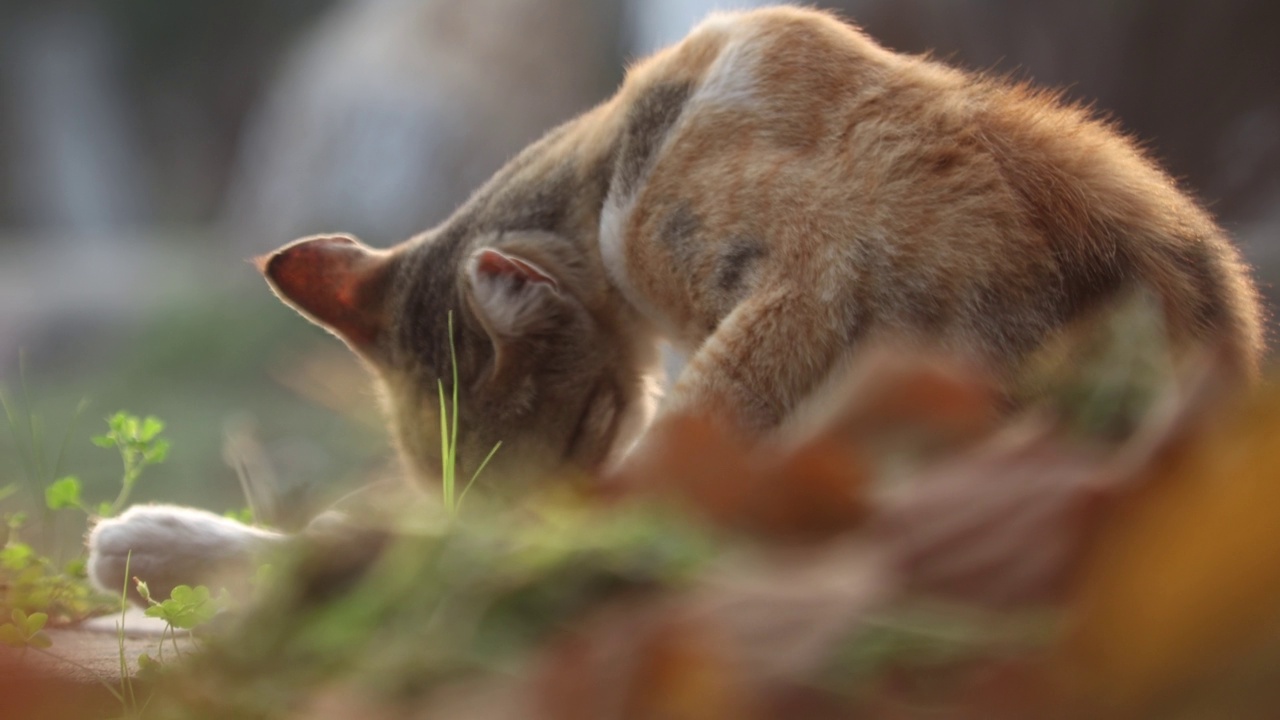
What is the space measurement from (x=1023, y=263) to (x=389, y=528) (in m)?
0.65

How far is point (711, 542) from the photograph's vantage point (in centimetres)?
41

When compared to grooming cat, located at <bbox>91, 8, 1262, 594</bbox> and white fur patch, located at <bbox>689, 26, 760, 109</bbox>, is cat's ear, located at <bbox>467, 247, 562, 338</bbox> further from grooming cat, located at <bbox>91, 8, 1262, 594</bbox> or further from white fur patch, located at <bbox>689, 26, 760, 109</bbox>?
white fur patch, located at <bbox>689, 26, 760, 109</bbox>

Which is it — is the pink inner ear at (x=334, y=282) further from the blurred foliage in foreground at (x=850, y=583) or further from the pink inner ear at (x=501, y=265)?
the blurred foliage in foreground at (x=850, y=583)

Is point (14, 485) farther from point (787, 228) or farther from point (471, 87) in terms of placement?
point (471, 87)

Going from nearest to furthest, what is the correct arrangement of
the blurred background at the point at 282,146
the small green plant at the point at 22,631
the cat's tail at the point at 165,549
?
the small green plant at the point at 22,631 → the cat's tail at the point at 165,549 → the blurred background at the point at 282,146

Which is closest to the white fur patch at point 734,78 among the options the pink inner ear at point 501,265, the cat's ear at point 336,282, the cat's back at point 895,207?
the cat's back at point 895,207

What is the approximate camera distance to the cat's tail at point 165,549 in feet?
3.51

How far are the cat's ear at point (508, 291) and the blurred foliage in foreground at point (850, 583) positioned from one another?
0.74 meters

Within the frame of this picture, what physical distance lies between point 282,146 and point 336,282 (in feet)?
14.2

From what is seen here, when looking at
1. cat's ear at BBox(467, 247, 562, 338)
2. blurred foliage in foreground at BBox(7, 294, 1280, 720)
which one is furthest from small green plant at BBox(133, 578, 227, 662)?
cat's ear at BBox(467, 247, 562, 338)

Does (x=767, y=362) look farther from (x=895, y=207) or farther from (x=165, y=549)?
(x=165, y=549)

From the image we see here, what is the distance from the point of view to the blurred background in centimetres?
296

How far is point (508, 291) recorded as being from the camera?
1.24 metres

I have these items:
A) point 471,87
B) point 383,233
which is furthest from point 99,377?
point 471,87
